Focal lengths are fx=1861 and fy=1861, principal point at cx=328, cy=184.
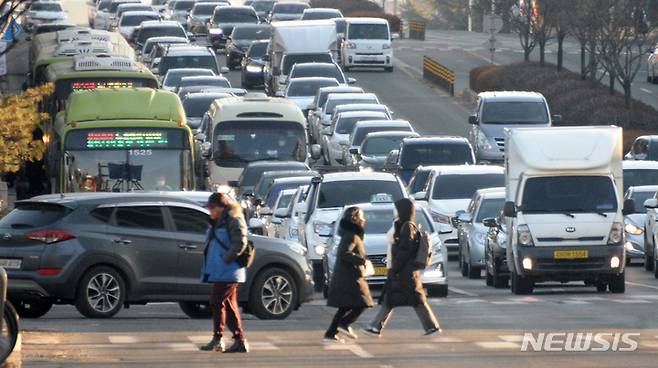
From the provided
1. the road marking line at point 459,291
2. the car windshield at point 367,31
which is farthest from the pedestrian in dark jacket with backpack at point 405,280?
the car windshield at point 367,31

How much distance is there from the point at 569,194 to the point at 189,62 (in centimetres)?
3783

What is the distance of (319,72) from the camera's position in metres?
61.2

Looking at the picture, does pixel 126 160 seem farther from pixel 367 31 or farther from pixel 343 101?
pixel 367 31

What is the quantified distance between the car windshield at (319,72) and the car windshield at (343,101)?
582 centimetres


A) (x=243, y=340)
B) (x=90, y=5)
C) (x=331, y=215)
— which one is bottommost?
(x=90, y=5)

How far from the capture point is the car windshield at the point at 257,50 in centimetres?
6969

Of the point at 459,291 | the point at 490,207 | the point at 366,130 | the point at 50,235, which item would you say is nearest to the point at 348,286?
the point at 50,235

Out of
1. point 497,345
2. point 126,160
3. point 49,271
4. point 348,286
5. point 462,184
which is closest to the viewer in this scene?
point 497,345

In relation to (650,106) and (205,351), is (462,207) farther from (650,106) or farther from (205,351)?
(650,106)

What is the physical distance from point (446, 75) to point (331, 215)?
3978 centimetres

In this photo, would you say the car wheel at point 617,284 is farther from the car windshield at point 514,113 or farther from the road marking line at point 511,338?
the car windshield at point 514,113

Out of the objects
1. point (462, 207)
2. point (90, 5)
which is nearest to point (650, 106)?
point (462, 207)

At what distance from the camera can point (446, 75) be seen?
69.1m

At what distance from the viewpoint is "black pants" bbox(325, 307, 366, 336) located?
61.0ft
